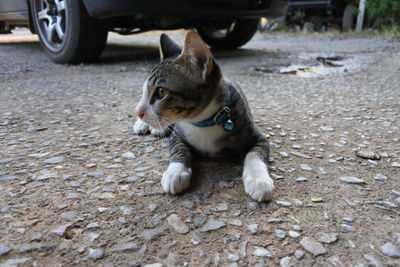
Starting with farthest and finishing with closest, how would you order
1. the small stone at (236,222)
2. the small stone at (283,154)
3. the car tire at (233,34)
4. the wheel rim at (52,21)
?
the car tire at (233,34)
the wheel rim at (52,21)
the small stone at (283,154)
the small stone at (236,222)

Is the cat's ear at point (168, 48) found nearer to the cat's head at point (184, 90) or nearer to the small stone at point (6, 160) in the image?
the cat's head at point (184, 90)

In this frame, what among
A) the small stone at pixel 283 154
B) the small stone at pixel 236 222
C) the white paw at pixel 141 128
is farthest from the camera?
the white paw at pixel 141 128

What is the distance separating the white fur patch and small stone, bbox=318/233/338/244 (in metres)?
0.29

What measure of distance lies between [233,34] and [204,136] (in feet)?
15.5

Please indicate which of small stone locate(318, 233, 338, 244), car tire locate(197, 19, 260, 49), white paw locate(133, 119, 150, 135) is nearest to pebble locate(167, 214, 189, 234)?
small stone locate(318, 233, 338, 244)

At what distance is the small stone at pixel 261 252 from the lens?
115 cm

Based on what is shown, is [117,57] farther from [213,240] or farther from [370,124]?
[213,240]

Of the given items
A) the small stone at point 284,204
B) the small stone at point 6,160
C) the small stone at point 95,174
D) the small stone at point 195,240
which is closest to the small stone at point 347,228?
the small stone at point 284,204

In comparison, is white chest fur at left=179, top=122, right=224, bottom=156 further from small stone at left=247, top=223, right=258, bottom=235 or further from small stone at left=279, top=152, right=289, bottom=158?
small stone at left=247, top=223, right=258, bottom=235

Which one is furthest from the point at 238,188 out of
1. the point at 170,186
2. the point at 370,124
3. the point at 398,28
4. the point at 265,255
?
the point at 398,28

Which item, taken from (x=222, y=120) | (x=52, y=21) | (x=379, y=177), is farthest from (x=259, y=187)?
(x=52, y=21)

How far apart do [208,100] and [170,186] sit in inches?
20.4

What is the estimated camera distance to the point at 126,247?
46.8 inches

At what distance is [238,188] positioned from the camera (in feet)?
5.19
